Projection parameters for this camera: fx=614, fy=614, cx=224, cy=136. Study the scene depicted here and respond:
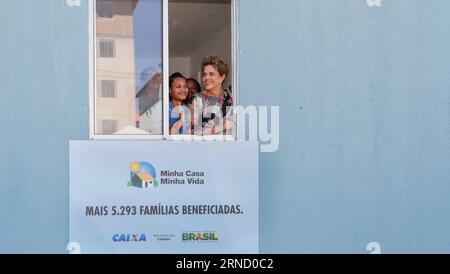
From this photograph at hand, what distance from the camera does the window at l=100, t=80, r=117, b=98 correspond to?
5662 millimetres

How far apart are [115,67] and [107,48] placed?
188 millimetres

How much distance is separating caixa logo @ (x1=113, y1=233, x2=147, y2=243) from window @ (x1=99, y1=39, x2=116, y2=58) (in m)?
1.65

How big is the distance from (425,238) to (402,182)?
589mm

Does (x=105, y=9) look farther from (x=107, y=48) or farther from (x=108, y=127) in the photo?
(x=108, y=127)

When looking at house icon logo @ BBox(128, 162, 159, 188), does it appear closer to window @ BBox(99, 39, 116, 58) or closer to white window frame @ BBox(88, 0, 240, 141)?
white window frame @ BBox(88, 0, 240, 141)

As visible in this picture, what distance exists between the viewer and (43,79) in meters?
5.46

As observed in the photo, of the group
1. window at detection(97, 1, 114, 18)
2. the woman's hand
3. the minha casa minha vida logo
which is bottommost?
the minha casa minha vida logo

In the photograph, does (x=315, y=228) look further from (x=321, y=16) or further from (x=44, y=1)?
(x=44, y=1)

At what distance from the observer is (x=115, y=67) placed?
5.70m

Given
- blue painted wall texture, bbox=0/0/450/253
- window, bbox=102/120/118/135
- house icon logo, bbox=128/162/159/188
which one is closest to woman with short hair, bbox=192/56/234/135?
blue painted wall texture, bbox=0/0/450/253

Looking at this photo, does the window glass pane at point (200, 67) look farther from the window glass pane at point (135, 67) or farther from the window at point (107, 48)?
the window at point (107, 48)

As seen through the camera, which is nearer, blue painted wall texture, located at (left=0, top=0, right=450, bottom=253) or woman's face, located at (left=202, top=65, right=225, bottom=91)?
blue painted wall texture, located at (left=0, top=0, right=450, bottom=253)

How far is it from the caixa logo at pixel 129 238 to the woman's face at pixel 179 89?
1325 millimetres

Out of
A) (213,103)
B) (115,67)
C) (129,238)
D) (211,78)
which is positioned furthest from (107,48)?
(129,238)
